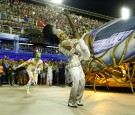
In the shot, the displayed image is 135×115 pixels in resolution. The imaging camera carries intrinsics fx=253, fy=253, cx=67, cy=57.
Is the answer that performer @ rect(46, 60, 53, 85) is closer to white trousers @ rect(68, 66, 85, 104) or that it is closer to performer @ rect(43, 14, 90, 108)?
performer @ rect(43, 14, 90, 108)

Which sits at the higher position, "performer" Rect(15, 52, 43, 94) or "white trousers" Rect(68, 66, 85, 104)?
"performer" Rect(15, 52, 43, 94)

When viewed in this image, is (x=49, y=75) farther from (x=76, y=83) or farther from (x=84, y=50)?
(x=84, y=50)

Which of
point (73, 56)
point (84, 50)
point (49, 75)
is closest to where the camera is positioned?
point (84, 50)

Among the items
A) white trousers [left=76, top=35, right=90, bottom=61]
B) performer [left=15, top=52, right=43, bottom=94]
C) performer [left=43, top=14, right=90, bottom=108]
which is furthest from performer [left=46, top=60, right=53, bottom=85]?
white trousers [left=76, top=35, right=90, bottom=61]

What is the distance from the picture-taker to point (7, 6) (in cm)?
2408

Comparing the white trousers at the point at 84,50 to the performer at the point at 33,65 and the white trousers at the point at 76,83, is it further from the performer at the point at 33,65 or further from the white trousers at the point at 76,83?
the performer at the point at 33,65

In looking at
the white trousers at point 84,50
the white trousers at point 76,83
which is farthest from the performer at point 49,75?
the white trousers at point 84,50

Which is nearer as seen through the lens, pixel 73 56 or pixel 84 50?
pixel 84 50

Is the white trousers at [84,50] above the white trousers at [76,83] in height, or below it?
above

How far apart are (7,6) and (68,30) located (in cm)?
657

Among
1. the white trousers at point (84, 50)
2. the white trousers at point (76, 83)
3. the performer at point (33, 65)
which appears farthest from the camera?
the performer at point (33, 65)

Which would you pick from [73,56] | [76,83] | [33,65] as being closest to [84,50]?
[73,56]

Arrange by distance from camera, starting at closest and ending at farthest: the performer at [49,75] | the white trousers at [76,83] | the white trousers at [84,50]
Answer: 1. the white trousers at [84,50]
2. the white trousers at [76,83]
3. the performer at [49,75]

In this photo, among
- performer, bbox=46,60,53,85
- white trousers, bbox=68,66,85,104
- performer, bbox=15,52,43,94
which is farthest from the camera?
performer, bbox=46,60,53,85
